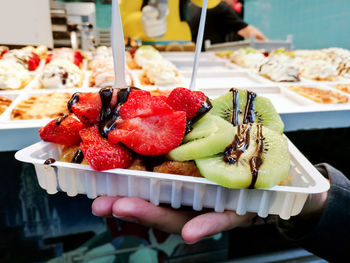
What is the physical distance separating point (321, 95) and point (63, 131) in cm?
157

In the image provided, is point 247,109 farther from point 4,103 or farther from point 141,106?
point 4,103

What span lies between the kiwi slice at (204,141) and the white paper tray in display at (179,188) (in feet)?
0.22

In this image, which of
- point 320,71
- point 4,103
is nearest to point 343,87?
point 320,71

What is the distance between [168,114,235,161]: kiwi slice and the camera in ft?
2.56

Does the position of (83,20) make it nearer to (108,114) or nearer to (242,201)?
(108,114)

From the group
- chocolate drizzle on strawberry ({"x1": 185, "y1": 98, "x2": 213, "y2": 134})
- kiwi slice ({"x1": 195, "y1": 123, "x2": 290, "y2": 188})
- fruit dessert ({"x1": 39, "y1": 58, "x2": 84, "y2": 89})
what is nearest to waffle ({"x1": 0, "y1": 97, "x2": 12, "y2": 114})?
fruit dessert ({"x1": 39, "y1": 58, "x2": 84, "y2": 89})

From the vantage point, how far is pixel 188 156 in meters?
0.80

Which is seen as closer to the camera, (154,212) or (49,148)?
(154,212)

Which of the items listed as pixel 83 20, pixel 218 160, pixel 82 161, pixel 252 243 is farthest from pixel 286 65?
pixel 83 20

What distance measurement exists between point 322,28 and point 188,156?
4627mm

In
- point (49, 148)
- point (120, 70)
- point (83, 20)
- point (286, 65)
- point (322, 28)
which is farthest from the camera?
point (322, 28)

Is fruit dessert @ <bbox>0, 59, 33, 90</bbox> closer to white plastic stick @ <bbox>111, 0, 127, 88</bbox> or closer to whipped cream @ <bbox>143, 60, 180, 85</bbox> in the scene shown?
whipped cream @ <bbox>143, 60, 180, 85</bbox>

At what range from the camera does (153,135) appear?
0.82 metres

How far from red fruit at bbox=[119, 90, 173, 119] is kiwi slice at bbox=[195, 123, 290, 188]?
0.61ft
